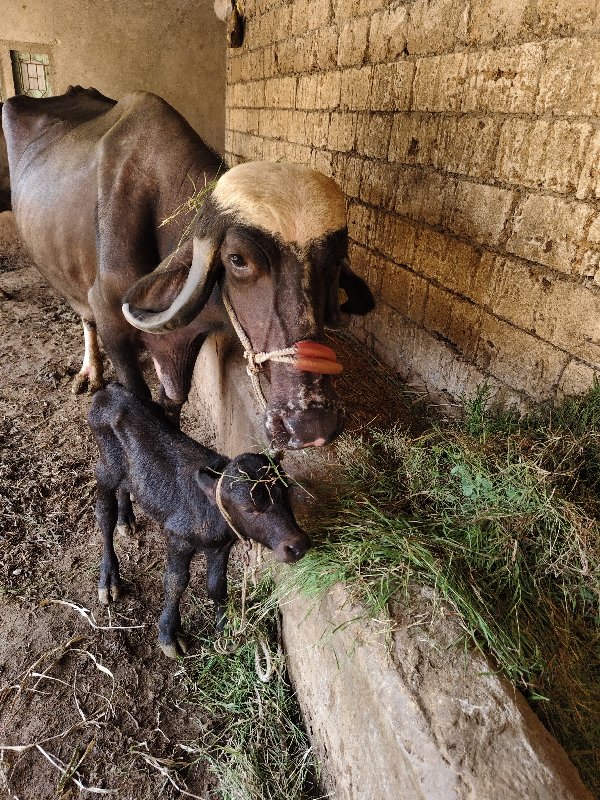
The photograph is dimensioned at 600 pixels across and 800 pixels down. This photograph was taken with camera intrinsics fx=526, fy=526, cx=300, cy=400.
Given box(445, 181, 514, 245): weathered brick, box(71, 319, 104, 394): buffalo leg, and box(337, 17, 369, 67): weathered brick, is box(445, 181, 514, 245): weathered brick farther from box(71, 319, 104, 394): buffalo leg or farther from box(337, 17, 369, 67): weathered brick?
box(71, 319, 104, 394): buffalo leg

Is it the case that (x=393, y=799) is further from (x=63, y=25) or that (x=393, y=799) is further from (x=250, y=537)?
(x=63, y=25)

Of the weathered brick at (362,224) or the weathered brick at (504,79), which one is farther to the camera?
the weathered brick at (362,224)

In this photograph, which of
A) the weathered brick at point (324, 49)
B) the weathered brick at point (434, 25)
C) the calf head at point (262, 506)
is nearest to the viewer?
the calf head at point (262, 506)

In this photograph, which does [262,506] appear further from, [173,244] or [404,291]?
[404,291]

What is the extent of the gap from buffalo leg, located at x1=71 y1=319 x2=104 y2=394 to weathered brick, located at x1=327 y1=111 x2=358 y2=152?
2688mm

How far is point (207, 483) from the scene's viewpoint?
6.88 ft

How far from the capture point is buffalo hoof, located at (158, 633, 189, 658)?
2508mm

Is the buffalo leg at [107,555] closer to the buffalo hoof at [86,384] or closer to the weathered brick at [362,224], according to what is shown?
the buffalo hoof at [86,384]

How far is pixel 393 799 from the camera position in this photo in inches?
57.1

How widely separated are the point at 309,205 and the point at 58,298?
582cm

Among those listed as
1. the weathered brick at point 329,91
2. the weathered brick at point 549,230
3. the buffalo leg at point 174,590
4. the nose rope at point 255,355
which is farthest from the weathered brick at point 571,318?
the weathered brick at point 329,91

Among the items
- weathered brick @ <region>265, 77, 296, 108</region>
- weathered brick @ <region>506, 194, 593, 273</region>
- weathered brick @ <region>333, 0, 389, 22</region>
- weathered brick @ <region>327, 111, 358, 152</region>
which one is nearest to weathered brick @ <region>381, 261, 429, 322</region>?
weathered brick @ <region>506, 194, 593, 273</region>

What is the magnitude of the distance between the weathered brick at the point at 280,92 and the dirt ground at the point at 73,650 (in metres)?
4.12

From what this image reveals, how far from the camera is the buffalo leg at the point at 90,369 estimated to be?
4785 millimetres
